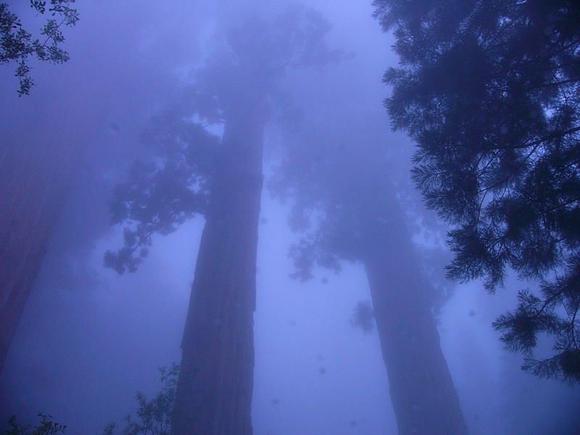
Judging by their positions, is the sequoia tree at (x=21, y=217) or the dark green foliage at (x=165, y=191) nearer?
the sequoia tree at (x=21, y=217)

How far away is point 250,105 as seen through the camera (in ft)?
60.3

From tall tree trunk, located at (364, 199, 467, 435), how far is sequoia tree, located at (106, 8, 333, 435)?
18.2 feet

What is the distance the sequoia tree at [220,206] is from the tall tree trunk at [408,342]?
556 centimetres

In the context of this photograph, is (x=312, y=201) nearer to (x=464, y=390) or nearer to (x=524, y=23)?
(x=524, y=23)

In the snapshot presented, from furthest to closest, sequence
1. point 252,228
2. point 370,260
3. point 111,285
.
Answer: point 111,285 → point 370,260 → point 252,228

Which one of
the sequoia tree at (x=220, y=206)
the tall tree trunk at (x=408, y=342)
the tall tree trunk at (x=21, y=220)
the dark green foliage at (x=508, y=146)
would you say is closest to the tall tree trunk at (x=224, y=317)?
the sequoia tree at (x=220, y=206)

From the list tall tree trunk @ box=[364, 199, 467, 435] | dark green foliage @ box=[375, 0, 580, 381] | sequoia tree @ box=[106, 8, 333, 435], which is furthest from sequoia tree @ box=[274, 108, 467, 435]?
dark green foliage @ box=[375, 0, 580, 381]

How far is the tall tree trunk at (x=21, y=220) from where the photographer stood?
988 centimetres

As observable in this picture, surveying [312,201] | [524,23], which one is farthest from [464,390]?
[524,23]

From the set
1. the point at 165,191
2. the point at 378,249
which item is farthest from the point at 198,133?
the point at 378,249

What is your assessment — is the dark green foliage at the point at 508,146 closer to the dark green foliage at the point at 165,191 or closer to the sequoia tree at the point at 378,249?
the sequoia tree at the point at 378,249

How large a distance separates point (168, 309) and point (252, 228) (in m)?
22.7

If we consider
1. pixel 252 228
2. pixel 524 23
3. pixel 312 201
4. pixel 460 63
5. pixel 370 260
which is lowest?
pixel 460 63

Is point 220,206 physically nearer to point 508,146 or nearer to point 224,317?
point 224,317
